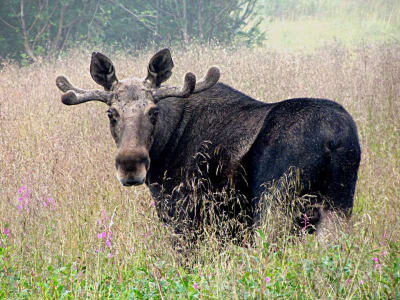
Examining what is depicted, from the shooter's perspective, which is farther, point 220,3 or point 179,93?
point 220,3

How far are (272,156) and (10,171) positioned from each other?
10.2 feet

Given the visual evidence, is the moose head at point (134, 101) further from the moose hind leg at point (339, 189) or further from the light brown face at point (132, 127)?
the moose hind leg at point (339, 189)

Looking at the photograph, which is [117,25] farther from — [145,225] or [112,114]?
[145,225]

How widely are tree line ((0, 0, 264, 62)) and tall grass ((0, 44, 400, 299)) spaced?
276 inches

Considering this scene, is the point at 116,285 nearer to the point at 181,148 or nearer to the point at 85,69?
the point at 181,148

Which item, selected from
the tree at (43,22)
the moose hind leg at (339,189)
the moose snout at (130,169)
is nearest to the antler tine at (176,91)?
the moose snout at (130,169)

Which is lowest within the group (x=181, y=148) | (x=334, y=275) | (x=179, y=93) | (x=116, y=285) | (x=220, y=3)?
(x=116, y=285)

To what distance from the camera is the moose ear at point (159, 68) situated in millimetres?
4863

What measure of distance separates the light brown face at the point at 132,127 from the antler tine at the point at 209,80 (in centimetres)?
54

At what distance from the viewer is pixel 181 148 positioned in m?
5.08

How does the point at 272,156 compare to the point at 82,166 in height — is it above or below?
above

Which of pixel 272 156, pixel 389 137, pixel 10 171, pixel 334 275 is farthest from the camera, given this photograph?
pixel 389 137

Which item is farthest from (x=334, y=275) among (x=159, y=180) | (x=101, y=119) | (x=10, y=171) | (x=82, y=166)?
(x=101, y=119)

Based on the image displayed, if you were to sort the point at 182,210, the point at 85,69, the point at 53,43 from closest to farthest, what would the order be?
the point at 182,210
the point at 85,69
the point at 53,43
